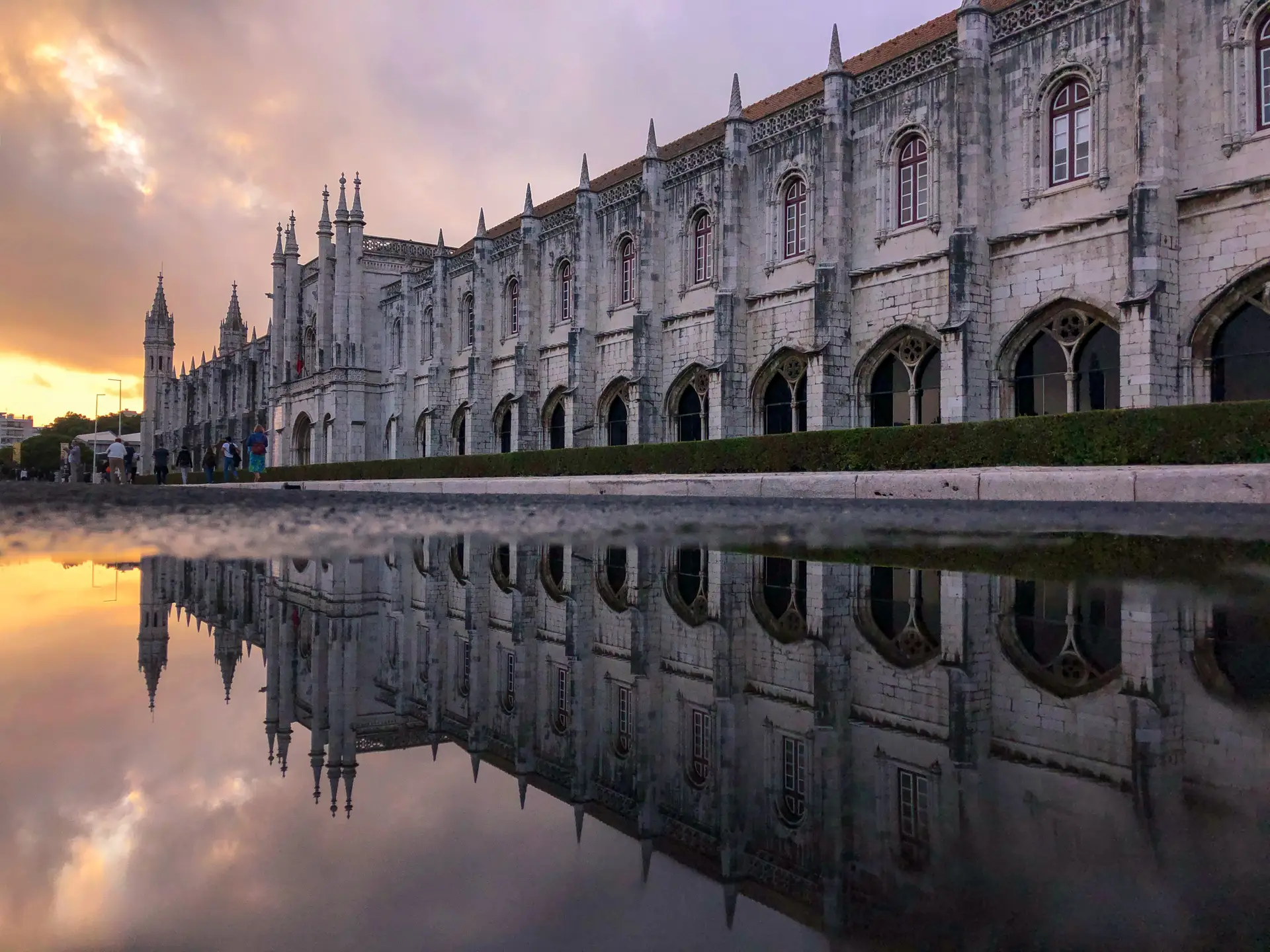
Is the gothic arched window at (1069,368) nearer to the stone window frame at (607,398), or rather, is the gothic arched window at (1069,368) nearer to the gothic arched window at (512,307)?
the stone window frame at (607,398)

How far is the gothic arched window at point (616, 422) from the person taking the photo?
31.5m

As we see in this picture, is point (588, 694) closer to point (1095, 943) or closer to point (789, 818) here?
point (789, 818)

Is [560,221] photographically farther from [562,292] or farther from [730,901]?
[730,901]

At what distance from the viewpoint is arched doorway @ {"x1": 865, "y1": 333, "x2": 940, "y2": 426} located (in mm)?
21891

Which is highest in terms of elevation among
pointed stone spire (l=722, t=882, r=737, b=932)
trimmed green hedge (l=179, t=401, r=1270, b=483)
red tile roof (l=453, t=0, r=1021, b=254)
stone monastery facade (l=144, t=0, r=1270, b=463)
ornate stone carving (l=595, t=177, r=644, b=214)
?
red tile roof (l=453, t=0, r=1021, b=254)

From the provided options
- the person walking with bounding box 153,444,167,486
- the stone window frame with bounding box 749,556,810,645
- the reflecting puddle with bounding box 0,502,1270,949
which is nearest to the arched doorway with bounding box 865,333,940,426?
the stone window frame with bounding box 749,556,810,645

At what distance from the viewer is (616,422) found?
31.8 metres

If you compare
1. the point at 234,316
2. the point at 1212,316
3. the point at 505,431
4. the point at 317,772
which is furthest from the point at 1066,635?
the point at 234,316

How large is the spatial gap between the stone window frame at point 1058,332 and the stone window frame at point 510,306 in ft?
69.7

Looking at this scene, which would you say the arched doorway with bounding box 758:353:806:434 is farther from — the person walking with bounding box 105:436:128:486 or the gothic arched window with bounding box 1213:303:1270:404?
the person walking with bounding box 105:436:128:486

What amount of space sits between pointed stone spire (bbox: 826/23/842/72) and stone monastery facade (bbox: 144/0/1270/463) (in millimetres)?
45

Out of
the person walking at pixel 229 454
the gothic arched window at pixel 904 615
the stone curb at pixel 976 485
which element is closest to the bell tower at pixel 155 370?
the person walking at pixel 229 454

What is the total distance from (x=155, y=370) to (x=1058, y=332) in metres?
93.3

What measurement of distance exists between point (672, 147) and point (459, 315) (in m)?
12.5
